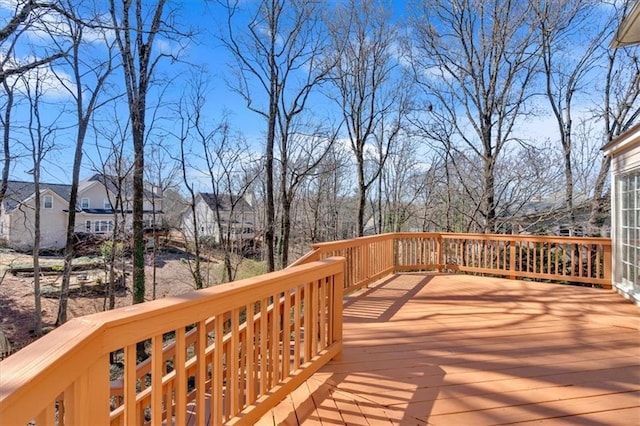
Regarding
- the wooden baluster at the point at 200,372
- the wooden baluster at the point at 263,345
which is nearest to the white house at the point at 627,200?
the wooden baluster at the point at 263,345

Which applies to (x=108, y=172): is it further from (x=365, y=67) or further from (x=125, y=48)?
(x=365, y=67)

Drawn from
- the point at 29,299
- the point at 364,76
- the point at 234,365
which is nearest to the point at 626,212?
the point at 234,365

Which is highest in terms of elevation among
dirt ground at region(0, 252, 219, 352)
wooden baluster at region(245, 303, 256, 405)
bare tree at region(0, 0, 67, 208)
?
bare tree at region(0, 0, 67, 208)

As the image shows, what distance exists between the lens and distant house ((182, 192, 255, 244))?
13805 mm

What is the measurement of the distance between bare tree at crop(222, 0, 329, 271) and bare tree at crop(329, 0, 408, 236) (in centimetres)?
94

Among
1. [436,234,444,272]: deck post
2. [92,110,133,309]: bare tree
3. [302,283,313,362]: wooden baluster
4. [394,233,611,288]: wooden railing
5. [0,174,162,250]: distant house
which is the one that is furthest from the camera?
[0,174,162,250]: distant house

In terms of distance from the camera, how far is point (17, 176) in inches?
337

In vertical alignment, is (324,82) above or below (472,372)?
above

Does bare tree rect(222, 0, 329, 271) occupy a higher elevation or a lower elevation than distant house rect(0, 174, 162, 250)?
higher

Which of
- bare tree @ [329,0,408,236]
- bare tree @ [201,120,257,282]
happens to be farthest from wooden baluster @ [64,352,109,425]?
bare tree @ [329,0,408,236]

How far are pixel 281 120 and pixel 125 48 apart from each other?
492cm

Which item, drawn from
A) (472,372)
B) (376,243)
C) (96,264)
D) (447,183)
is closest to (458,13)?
(447,183)

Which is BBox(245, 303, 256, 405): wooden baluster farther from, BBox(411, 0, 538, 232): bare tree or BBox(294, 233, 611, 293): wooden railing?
BBox(411, 0, 538, 232): bare tree

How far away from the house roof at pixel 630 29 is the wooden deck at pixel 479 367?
3538 mm
